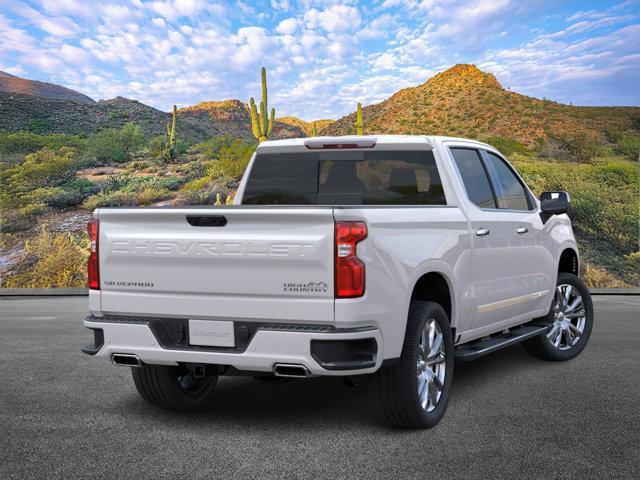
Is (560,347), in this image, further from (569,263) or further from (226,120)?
(226,120)

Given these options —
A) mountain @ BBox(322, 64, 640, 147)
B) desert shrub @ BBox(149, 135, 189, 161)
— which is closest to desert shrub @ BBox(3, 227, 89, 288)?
desert shrub @ BBox(149, 135, 189, 161)

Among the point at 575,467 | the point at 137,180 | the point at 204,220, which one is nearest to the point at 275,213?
the point at 204,220

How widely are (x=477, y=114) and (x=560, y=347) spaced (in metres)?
53.8

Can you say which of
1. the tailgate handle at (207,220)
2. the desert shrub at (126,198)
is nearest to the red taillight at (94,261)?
the tailgate handle at (207,220)

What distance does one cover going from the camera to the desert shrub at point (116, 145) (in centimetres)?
4022

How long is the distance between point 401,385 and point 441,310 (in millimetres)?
728

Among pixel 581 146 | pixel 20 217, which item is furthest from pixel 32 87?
pixel 20 217

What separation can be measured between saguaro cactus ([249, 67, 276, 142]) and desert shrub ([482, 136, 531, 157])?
19011mm

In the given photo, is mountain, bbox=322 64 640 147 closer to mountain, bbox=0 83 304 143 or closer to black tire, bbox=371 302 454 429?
mountain, bbox=0 83 304 143

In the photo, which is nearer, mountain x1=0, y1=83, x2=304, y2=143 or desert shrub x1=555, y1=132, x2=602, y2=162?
desert shrub x1=555, y1=132, x2=602, y2=162

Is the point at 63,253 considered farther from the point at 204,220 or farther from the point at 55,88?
the point at 55,88

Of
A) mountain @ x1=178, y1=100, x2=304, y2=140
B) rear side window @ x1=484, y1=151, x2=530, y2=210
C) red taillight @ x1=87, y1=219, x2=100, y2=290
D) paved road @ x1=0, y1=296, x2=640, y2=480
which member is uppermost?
mountain @ x1=178, y1=100, x2=304, y2=140

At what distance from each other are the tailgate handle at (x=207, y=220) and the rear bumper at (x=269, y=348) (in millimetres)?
710

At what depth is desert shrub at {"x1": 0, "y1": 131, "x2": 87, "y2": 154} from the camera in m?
42.2
